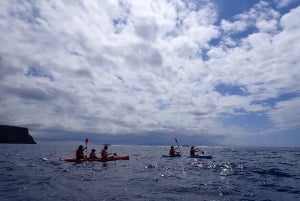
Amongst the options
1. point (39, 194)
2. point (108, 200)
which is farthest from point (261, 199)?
point (39, 194)

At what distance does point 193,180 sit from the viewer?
72.6ft

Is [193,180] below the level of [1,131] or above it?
below

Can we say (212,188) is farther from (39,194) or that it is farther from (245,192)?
(39,194)

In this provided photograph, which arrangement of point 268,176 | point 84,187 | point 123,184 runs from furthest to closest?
point 268,176, point 123,184, point 84,187

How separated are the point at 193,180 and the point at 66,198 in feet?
33.3

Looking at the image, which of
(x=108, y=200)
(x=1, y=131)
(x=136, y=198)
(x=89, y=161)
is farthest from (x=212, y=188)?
(x=1, y=131)

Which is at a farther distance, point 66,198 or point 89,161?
point 89,161

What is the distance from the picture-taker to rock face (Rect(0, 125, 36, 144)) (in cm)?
17338

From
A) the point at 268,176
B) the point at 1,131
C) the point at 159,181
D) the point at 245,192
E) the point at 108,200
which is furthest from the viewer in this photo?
the point at 1,131

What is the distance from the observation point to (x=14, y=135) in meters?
175

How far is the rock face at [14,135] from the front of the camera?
173375mm

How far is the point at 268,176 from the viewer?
2412 centimetres

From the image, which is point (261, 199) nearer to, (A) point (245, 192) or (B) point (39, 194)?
(A) point (245, 192)

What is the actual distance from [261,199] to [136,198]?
6190 millimetres
